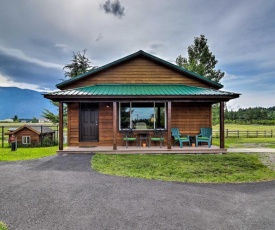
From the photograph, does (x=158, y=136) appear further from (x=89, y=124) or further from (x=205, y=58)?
(x=205, y=58)

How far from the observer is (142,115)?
10.3 meters

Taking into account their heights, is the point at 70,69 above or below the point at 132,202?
above

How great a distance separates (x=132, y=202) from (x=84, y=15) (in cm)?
1421

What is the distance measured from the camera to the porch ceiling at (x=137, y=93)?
27.9 ft

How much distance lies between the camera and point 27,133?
15.9 m

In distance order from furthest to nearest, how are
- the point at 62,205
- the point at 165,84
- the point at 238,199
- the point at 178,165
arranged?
1. the point at 165,84
2. the point at 178,165
3. the point at 238,199
4. the point at 62,205

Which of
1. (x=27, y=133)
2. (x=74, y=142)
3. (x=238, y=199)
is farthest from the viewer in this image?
(x=27, y=133)

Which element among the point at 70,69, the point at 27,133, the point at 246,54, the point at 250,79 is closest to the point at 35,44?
the point at 70,69

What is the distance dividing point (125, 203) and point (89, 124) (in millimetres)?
7275

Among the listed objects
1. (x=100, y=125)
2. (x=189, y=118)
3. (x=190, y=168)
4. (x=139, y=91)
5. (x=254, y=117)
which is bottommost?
(x=190, y=168)

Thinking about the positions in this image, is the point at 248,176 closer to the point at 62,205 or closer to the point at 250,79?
the point at 62,205

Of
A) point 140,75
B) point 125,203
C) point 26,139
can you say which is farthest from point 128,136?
point 26,139

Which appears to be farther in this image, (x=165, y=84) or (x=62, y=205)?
(x=165, y=84)

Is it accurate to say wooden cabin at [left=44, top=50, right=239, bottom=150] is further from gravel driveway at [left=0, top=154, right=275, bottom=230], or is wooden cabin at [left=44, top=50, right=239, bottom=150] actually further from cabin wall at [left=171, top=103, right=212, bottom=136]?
gravel driveway at [left=0, top=154, right=275, bottom=230]
